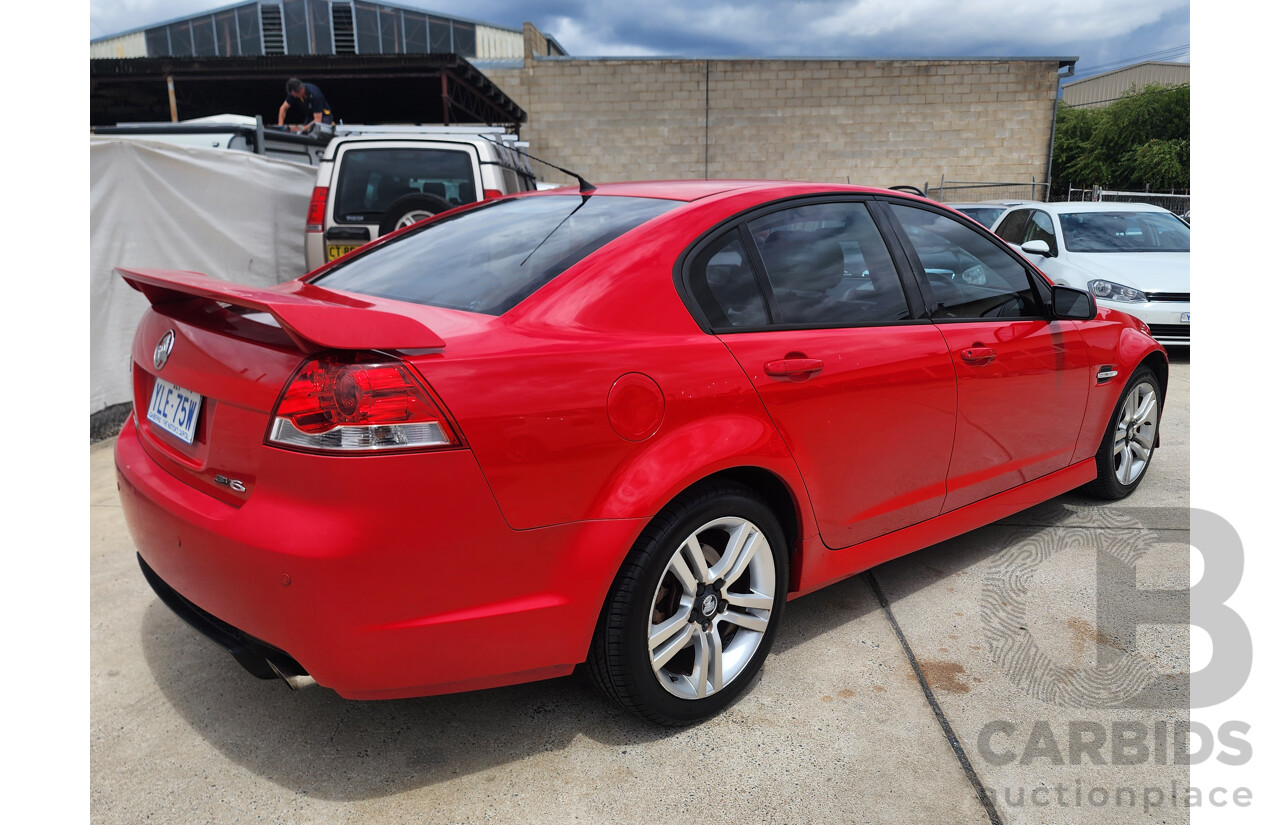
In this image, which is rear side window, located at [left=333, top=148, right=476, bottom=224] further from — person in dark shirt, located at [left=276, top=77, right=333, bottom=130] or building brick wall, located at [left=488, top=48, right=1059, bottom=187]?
building brick wall, located at [left=488, top=48, right=1059, bottom=187]

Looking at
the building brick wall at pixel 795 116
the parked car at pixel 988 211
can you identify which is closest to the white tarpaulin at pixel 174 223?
the parked car at pixel 988 211

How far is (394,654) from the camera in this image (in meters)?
1.99

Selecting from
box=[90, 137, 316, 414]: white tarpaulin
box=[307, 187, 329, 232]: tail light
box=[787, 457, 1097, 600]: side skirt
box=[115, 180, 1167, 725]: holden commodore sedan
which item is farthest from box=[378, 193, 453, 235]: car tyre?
box=[787, 457, 1097, 600]: side skirt

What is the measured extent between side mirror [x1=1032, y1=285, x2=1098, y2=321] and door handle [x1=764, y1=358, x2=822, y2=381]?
1.50 m

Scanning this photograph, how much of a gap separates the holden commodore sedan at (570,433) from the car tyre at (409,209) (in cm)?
385

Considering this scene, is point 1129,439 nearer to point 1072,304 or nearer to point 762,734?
point 1072,304

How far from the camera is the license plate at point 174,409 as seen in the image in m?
2.26

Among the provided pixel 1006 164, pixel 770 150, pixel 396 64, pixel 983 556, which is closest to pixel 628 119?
pixel 770 150

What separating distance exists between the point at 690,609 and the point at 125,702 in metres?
1.77

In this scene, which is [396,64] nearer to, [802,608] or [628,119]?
[628,119]

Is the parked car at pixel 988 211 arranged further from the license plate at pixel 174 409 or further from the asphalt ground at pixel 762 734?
the license plate at pixel 174 409

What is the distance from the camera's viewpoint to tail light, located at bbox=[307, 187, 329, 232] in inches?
297

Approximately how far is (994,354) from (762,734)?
164cm

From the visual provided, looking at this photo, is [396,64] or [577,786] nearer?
[577,786]
